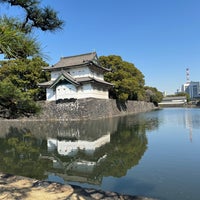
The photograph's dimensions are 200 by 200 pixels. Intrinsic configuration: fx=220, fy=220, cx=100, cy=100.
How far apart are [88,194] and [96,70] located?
809 inches

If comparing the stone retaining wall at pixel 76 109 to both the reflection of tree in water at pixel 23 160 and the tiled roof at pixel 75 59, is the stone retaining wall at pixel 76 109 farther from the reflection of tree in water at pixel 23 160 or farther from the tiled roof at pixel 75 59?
the reflection of tree in water at pixel 23 160

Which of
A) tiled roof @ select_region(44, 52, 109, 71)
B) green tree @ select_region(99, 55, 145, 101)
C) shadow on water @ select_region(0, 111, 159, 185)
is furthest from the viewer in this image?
green tree @ select_region(99, 55, 145, 101)

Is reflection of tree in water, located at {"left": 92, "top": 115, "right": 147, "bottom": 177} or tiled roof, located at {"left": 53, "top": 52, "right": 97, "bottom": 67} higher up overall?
tiled roof, located at {"left": 53, "top": 52, "right": 97, "bottom": 67}

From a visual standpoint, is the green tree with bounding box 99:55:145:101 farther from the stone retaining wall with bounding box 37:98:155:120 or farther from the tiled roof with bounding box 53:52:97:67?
the stone retaining wall with bounding box 37:98:155:120

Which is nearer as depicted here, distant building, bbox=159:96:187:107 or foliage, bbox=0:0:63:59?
foliage, bbox=0:0:63:59

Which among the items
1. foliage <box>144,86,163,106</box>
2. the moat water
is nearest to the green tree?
the moat water

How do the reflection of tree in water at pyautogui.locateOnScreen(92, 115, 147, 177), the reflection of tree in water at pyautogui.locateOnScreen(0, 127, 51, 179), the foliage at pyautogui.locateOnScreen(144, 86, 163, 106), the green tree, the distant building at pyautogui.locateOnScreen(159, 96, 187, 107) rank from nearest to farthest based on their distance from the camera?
the reflection of tree in water at pyautogui.locateOnScreen(92, 115, 147, 177) → the reflection of tree in water at pyautogui.locateOnScreen(0, 127, 51, 179) → the green tree → the foliage at pyautogui.locateOnScreen(144, 86, 163, 106) → the distant building at pyautogui.locateOnScreen(159, 96, 187, 107)

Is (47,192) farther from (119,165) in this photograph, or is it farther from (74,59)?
(74,59)

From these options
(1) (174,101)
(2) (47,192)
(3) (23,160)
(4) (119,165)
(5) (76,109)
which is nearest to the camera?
(2) (47,192)

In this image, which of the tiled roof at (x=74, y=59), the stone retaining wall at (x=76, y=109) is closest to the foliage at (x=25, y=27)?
the stone retaining wall at (x=76, y=109)

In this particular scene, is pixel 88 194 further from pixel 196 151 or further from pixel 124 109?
pixel 124 109

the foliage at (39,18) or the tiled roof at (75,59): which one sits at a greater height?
the tiled roof at (75,59)

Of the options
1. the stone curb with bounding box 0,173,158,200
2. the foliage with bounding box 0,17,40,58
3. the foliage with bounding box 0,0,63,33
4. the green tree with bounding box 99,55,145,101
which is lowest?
the stone curb with bounding box 0,173,158,200

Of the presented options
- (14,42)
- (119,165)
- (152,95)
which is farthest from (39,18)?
(152,95)
